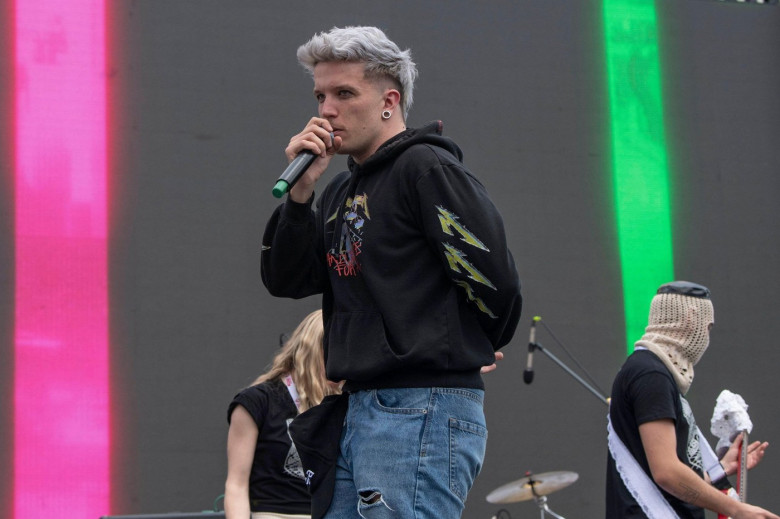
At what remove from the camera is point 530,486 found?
16.7 feet

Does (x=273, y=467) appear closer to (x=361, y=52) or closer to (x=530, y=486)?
(x=361, y=52)

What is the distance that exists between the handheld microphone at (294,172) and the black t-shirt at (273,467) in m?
1.47

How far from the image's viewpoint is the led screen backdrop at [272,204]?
5.06m

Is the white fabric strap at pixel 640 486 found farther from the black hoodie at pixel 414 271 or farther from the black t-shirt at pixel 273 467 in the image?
the black hoodie at pixel 414 271

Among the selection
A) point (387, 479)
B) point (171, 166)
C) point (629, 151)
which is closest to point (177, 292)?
point (171, 166)

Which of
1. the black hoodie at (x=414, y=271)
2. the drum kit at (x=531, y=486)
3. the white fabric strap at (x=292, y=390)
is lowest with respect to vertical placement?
the drum kit at (x=531, y=486)

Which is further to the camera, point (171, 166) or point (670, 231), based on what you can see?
point (670, 231)

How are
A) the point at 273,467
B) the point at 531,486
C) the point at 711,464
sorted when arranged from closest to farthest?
1. the point at 711,464
2. the point at 273,467
3. the point at 531,486

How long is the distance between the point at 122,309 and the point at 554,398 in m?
2.40

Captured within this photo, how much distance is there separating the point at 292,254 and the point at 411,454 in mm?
513

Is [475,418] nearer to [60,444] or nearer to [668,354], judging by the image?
[668,354]

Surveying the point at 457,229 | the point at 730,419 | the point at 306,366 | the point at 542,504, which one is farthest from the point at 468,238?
the point at 542,504

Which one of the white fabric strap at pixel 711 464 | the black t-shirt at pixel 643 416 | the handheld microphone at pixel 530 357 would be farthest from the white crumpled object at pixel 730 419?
the handheld microphone at pixel 530 357

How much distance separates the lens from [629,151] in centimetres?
595
